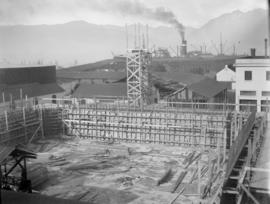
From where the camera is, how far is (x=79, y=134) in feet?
21.5

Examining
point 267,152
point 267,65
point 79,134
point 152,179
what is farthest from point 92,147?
point 267,65

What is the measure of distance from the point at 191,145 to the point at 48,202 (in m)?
4.74

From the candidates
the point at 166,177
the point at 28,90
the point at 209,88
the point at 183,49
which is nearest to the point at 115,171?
the point at 166,177

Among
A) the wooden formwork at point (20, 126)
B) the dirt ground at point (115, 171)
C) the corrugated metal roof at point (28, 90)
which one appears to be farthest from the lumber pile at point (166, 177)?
the corrugated metal roof at point (28, 90)

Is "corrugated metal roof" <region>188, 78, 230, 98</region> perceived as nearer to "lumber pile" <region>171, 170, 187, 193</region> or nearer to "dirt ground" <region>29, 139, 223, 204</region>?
"dirt ground" <region>29, 139, 223, 204</region>

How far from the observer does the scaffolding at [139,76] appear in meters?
8.52

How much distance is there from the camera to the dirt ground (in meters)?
3.73

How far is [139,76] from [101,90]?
1728 mm

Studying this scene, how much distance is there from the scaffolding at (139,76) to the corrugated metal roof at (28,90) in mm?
2646

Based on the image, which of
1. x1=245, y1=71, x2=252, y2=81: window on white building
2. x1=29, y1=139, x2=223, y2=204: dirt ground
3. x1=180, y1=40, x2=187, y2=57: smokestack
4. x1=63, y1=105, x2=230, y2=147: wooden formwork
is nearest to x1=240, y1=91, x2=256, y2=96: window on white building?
x1=245, y1=71, x2=252, y2=81: window on white building

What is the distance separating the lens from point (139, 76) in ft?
27.9

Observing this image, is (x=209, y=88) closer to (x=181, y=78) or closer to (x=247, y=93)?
(x=247, y=93)

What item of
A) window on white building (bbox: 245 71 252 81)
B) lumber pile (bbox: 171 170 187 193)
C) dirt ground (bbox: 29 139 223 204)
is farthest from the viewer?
window on white building (bbox: 245 71 252 81)

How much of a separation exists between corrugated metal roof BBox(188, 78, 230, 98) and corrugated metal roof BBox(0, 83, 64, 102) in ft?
13.5
